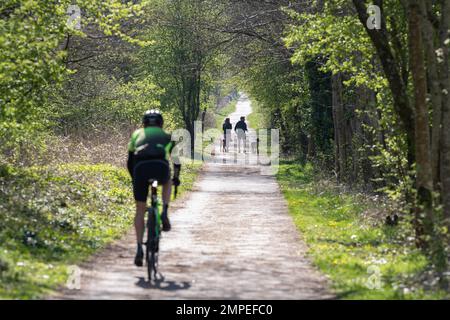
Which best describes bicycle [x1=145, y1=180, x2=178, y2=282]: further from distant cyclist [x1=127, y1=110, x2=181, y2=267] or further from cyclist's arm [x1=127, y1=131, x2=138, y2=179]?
cyclist's arm [x1=127, y1=131, x2=138, y2=179]

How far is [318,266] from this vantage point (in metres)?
12.9

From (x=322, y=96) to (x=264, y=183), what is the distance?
4069 mm

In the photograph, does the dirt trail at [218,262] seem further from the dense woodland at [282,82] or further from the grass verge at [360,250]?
the dense woodland at [282,82]

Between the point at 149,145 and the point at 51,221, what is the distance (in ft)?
16.5

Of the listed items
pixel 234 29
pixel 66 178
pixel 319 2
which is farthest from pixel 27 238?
Answer: pixel 234 29

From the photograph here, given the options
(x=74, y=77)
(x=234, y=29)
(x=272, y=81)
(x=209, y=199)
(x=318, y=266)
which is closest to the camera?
(x=318, y=266)

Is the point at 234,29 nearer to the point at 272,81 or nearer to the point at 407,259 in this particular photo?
the point at 272,81

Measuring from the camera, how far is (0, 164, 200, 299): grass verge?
11.3 meters

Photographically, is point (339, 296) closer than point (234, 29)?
Yes

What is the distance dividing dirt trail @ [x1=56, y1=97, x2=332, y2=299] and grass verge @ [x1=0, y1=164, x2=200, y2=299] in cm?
49

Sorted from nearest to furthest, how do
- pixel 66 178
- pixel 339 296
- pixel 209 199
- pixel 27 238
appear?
pixel 339 296 → pixel 27 238 → pixel 66 178 → pixel 209 199

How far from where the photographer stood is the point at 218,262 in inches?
522

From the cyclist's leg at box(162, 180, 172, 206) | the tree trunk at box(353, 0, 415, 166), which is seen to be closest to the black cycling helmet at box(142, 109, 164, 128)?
the cyclist's leg at box(162, 180, 172, 206)

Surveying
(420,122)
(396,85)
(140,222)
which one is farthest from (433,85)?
(140,222)
